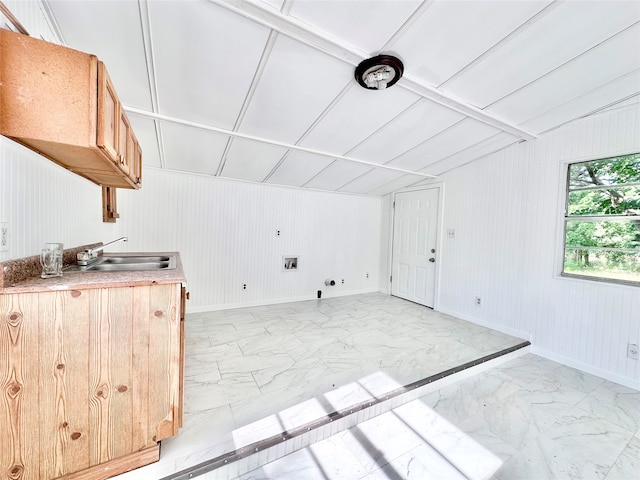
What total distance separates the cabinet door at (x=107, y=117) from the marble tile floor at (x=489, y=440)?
1719mm

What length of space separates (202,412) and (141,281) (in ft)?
3.47

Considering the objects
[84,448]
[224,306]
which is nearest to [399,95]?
[84,448]

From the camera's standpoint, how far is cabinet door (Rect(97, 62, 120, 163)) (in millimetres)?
1164

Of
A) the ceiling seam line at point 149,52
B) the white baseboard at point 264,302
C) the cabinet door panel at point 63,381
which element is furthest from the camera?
Answer: the white baseboard at point 264,302

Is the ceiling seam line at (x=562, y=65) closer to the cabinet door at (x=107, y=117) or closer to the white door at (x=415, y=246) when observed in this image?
the white door at (x=415, y=246)

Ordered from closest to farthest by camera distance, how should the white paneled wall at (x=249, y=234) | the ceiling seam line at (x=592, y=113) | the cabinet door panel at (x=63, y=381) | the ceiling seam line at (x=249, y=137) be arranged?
the cabinet door panel at (x=63, y=381)
the ceiling seam line at (x=249, y=137)
the ceiling seam line at (x=592, y=113)
the white paneled wall at (x=249, y=234)

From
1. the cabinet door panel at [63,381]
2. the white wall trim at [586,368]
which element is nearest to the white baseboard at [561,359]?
the white wall trim at [586,368]

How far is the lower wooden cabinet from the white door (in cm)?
388

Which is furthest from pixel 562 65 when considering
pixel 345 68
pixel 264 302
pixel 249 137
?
pixel 264 302

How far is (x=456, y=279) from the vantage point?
3885 mm

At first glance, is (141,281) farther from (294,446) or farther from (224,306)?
(224,306)

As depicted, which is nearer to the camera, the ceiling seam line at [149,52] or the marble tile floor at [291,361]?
the ceiling seam line at [149,52]

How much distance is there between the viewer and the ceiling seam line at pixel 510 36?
1483 millimetres

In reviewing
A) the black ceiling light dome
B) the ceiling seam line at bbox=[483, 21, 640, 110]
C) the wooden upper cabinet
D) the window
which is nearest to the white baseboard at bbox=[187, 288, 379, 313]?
the wooden upper cabinet
